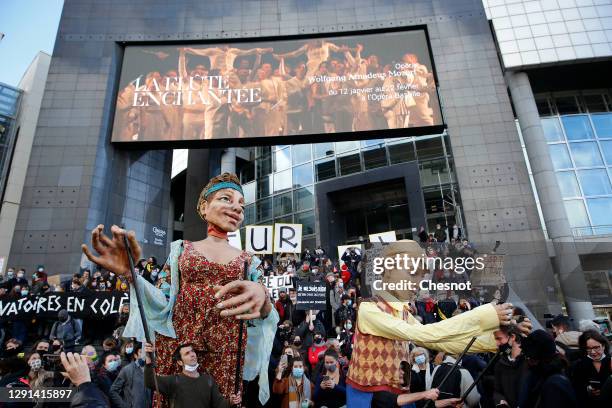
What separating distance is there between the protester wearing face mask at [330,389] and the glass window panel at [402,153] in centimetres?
1674

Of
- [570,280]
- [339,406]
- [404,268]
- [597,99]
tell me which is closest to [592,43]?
[597,99]

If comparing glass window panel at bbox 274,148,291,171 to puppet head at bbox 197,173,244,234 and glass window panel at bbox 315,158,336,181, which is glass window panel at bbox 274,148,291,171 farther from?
puppet head at bbox 197,173,244,234

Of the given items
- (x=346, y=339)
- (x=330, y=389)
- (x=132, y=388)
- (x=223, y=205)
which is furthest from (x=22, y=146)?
(x=223, y=205)

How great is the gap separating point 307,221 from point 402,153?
22.5 feet

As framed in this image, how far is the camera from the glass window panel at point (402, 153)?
2016 cm

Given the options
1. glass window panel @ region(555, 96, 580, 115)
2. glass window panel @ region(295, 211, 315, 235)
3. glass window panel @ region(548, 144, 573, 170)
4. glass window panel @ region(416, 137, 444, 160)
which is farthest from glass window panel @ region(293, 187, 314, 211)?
glass window panel @ region(555, 96, 580, 115)

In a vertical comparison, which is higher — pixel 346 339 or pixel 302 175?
pixel 302 175

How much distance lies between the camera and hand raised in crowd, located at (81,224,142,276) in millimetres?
1969

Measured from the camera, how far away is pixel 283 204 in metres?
23.5

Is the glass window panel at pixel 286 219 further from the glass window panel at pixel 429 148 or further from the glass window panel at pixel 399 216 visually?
the glass window panel at pixel 429 148

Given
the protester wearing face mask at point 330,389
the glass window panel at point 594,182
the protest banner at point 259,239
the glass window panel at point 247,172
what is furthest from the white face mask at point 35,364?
the glass window panel at point 247,172

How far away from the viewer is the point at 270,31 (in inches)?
677

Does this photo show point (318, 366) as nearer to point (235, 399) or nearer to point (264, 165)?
point (235, 399)

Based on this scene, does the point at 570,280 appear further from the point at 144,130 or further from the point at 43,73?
the point at 43,73
